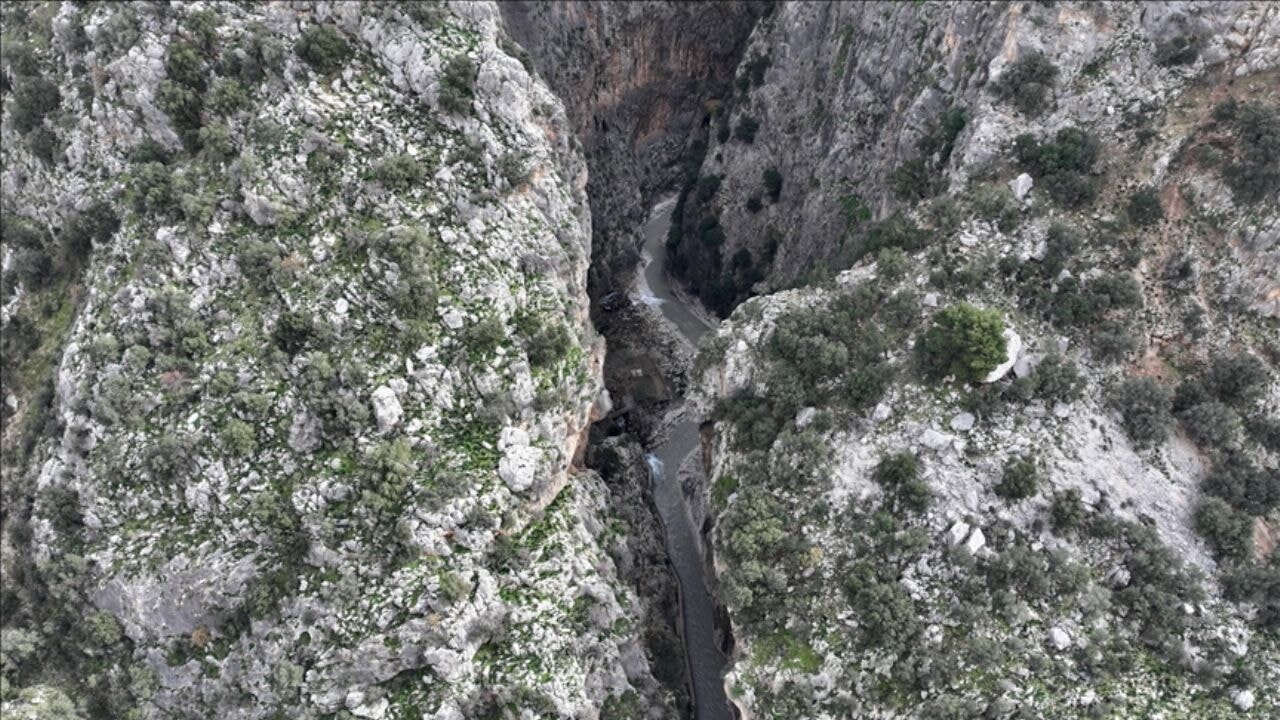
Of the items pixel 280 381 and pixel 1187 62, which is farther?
pixel 1187 62

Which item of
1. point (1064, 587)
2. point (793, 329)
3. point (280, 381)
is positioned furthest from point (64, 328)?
point (1064, 587)

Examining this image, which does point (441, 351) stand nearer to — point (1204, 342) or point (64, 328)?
point (64, 328)

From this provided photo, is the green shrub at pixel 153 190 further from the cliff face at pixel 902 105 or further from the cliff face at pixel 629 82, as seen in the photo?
the cliff face at pixel 902 105

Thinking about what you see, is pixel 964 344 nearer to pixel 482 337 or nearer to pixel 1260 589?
pixel 1260 589

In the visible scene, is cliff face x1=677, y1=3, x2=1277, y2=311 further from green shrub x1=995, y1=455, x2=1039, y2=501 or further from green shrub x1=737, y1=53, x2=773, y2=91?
green shrub x1=995, y1=455, x2=1039, y2=501

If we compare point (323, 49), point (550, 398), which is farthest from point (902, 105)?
point (323, 49)

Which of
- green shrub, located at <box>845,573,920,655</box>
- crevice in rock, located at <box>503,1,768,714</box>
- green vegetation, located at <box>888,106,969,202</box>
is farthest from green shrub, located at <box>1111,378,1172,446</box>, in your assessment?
crevice in rock, located at <box>503,1,768,714</box>
